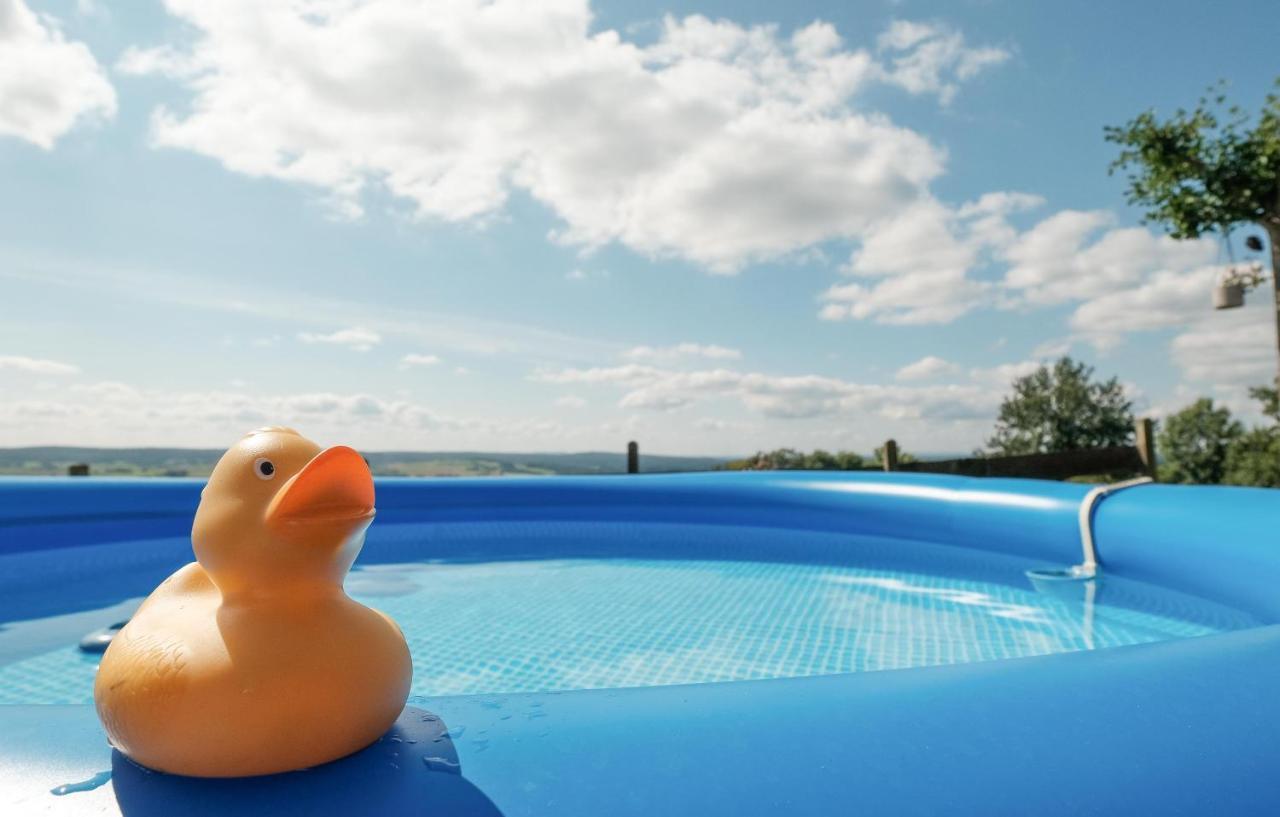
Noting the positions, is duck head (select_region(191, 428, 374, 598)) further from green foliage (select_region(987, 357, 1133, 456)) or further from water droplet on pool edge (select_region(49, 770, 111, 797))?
green foliage (select_region(987, 357, 1133, 456))

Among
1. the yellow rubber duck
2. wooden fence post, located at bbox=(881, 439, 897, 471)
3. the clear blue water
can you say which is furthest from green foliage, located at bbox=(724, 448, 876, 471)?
the yellow rubber duck

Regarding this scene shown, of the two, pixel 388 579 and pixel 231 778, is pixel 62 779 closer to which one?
pixel 231 778

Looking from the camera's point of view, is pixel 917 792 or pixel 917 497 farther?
pixel 917 497

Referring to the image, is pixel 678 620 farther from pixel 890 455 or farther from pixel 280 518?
pixel 890 455

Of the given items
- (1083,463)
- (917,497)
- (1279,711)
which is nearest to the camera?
(1279,711)

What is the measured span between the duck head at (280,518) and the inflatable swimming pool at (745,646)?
30 centimetres

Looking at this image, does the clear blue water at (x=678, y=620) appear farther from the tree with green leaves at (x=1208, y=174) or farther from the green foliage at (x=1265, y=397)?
the green foliage at (x=1265, y=397)

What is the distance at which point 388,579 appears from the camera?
4816mm

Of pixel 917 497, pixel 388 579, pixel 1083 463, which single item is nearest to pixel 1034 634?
pixel 917 497

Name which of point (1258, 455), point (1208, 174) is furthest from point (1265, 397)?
point (1208, 174)

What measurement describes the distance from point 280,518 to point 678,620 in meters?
2.79

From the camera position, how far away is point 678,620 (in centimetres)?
372

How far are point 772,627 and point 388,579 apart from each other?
2628 millimetres

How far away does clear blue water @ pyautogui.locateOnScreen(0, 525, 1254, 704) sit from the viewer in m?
3.00
